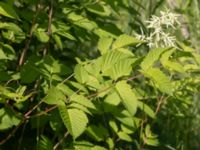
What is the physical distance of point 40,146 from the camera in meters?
1.37

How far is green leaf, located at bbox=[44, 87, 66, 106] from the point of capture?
3.60 feet

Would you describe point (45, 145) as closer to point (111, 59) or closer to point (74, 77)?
point (74, 77)

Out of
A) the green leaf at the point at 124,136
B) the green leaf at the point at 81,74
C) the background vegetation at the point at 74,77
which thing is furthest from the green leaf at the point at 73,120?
the green leaf at the point at 124,136

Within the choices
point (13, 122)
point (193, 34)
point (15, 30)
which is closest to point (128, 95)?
point (13, 122)

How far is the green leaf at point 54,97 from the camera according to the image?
1097 millimetres

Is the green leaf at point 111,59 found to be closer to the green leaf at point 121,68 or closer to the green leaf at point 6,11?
the green leaf at point 121,68

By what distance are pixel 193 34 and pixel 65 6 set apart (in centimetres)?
130

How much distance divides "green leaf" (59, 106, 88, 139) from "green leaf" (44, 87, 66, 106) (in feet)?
0.06

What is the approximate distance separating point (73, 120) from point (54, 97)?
0.07 metres

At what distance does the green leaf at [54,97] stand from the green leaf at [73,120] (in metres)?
0.02

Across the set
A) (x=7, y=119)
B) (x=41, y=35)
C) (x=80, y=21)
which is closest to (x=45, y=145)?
(x=7, y=119)

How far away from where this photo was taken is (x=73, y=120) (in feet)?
3.65

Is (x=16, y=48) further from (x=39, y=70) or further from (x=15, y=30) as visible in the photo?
(x=39, y=70)

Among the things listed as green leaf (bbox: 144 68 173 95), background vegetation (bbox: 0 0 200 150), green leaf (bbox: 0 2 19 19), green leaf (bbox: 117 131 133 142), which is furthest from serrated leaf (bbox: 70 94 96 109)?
green leaf (bbox: 117 131 133 142)
